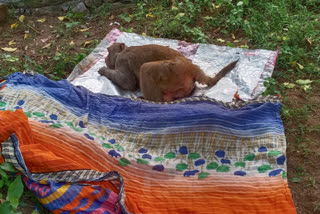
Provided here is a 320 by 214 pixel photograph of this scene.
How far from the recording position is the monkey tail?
5020mm

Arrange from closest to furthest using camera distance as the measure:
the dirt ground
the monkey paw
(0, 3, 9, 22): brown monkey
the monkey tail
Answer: the dirt ground → the monkey tail → the monkey paw → (0, 3, 9, 22): brown monkey

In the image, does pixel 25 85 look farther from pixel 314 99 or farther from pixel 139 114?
pixel 314 99

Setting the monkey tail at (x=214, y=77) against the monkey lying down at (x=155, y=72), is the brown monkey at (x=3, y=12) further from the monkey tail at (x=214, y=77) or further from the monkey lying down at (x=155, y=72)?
the monkey tail at (x=214, y=77)

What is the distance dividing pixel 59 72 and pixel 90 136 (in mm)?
2412

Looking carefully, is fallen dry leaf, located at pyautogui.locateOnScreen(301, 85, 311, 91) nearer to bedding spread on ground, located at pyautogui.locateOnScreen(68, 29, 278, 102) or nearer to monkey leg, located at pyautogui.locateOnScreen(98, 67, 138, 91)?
bedding spread on ground, located at pyautogui.locateOnScreen(68, 29, 278, 102)

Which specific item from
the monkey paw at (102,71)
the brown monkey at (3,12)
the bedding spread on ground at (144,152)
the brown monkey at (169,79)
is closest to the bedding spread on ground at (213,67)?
the monkey paw at (102,71)

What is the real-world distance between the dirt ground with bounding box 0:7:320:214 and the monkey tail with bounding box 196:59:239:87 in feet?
2.98

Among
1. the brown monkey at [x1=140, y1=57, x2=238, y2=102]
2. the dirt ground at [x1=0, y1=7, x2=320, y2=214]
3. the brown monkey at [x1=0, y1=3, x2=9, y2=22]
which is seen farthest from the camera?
the brown monkey at [x1=0, y1=3, x2=9, y2=22]

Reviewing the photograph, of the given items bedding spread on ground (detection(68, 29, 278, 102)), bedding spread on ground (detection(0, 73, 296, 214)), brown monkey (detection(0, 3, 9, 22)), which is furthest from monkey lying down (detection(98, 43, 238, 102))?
brown monkey (detection(0, 3, 9, 22))

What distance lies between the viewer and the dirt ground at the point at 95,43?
370 centimetres

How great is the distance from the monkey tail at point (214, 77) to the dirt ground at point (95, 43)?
0.91 m

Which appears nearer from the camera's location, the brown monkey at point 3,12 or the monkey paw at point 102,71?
the monkey paw at point 102,71

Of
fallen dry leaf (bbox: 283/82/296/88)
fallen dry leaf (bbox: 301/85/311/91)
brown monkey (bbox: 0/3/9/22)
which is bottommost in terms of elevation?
brown monkey (bbox: 0/3/9/22)

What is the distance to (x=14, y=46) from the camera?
22.4 ft
